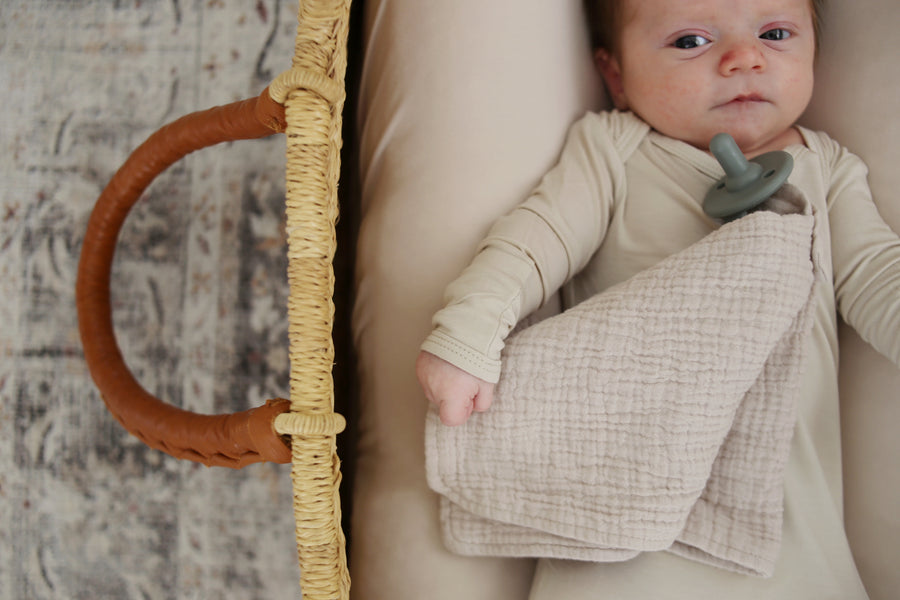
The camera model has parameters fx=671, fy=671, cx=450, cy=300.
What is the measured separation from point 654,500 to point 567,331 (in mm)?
178

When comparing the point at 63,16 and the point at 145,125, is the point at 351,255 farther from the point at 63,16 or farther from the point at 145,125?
the point at 63,16

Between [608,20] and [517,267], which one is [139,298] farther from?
[608,20]

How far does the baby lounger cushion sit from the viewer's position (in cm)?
75

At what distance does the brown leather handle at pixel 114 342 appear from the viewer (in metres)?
0.66

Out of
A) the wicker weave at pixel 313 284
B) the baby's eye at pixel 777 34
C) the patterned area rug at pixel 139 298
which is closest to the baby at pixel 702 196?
the baby's eye at pixel 777 34

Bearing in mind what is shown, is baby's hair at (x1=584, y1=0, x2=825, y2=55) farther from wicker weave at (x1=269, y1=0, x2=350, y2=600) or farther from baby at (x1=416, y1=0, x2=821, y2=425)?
wicker weave at (x1=269, y1=0, x2=350, y2=600)

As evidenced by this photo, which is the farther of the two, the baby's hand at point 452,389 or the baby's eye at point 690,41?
the baby's eye at point 690,41

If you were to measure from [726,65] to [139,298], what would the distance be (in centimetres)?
93

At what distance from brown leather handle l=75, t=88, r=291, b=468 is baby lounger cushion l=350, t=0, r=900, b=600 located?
0.52ft

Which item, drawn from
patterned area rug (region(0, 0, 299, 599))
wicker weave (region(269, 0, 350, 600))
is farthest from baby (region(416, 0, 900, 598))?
patterned area rug (region(0, 0, 299, 599))

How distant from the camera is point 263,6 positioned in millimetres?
1130

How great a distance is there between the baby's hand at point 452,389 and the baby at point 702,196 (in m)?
0.02

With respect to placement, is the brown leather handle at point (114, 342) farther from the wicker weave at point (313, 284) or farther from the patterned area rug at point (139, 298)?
the patterned area rug at point (139, 298)

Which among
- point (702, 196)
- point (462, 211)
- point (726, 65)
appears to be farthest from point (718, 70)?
point (462, 211)
